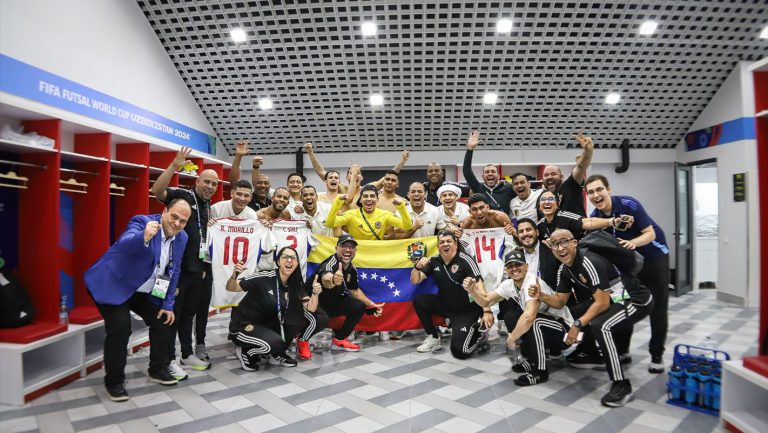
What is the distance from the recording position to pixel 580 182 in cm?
365

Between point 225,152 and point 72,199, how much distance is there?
4464mm

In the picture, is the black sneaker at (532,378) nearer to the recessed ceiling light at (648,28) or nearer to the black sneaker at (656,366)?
the black sneaker at (656,366)

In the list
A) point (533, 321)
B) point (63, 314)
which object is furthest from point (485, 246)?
point (63, 314)

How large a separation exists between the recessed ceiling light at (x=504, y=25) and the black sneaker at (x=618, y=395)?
4868 mm

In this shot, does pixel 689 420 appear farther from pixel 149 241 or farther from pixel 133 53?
pixel 133 53

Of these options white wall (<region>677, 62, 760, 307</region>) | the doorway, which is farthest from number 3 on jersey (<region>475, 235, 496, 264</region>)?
the doorway

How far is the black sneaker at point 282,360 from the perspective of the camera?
3660mm

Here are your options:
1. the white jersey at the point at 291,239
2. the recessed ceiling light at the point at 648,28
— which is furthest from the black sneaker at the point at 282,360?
the recessed ceiling light at the point at 648,28

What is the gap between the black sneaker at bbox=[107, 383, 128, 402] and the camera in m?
2.89

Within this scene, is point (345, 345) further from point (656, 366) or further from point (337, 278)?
point (656, 366)

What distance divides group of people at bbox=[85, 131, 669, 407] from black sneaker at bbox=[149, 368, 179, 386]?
1 centimetres

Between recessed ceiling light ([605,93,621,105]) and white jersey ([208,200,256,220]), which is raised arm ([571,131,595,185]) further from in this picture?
recessed ceiling light ([605,93,621,105])

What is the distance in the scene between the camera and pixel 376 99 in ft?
22.9

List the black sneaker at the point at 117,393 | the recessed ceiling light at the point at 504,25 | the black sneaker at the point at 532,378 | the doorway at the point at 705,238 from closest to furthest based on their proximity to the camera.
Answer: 1. the black sneaker at the point at 117,393
2. the black sneaker at the point at 532,378
3. the recessed ceiling light at the point at 504,25
4. the doorway at the point at 705,238
